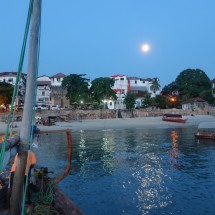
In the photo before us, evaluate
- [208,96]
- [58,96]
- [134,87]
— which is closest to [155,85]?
[134,87]

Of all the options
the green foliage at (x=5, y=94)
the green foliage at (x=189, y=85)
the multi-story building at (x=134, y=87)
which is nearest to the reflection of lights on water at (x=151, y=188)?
the green foliage at (x=5, y=94)

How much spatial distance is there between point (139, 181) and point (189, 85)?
102 m

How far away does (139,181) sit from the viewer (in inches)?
803

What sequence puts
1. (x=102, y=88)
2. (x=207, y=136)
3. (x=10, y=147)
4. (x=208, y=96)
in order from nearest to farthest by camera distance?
Result: (x=10, y=147), (x=207, y=136), (x=102, y=88), (x=208, y=96)

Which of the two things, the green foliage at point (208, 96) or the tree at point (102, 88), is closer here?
the tree at point (102, 88)

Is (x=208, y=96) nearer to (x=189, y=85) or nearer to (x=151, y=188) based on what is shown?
(x=189, y=85)

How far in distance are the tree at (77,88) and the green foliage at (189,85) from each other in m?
40.6

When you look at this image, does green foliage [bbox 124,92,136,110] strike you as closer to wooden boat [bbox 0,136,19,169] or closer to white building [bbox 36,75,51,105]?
white building [bbox 36,75,51,105]

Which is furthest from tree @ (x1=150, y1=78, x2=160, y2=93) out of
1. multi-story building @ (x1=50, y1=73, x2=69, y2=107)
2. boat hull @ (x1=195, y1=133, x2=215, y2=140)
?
boat hull @ (x1=195, y1=133, x2=215, y2=140)

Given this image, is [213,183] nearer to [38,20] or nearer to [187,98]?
[38,20]

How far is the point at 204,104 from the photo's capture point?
3920 inches

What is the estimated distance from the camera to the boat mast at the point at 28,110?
705cm

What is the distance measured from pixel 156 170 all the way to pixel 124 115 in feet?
235

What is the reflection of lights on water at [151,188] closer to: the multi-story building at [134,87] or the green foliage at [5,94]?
the green foliage at [5,94]
